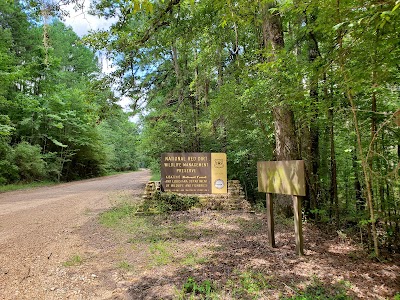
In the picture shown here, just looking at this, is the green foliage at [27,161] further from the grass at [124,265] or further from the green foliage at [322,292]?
the green foliage at [322,292]

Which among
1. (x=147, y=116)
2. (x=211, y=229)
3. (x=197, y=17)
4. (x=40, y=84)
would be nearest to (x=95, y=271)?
(x=211, y=229)

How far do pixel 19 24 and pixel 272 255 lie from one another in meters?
21.2

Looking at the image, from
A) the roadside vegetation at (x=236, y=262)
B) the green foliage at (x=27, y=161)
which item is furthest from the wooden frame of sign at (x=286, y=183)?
the green foliage at (x=27, y=161)

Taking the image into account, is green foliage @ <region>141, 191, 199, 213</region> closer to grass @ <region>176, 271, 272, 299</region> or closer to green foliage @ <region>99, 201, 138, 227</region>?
green foliage @ <region>99, 201, 138, 227</region>

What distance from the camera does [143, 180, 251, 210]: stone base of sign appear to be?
7.02 metres

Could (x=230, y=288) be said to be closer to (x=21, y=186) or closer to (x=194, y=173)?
(x=194, y=173)

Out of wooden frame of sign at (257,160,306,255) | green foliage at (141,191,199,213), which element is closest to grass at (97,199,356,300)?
green foliage at (141,191,199,213)

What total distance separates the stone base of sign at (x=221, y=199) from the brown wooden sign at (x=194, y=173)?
142 millimetres

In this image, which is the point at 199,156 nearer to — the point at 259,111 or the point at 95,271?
the point at 259,111

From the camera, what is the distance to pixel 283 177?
12.7 ft

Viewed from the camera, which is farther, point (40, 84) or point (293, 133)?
point (40, 84)

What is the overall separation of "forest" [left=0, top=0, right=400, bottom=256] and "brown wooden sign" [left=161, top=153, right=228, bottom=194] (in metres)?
1.66

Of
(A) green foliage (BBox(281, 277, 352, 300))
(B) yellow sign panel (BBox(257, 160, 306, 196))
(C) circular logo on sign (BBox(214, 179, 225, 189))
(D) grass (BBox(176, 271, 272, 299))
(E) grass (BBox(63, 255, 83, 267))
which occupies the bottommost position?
(E) grass (BBox(63, 255, 83, 267))

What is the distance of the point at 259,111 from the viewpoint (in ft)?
20.6
